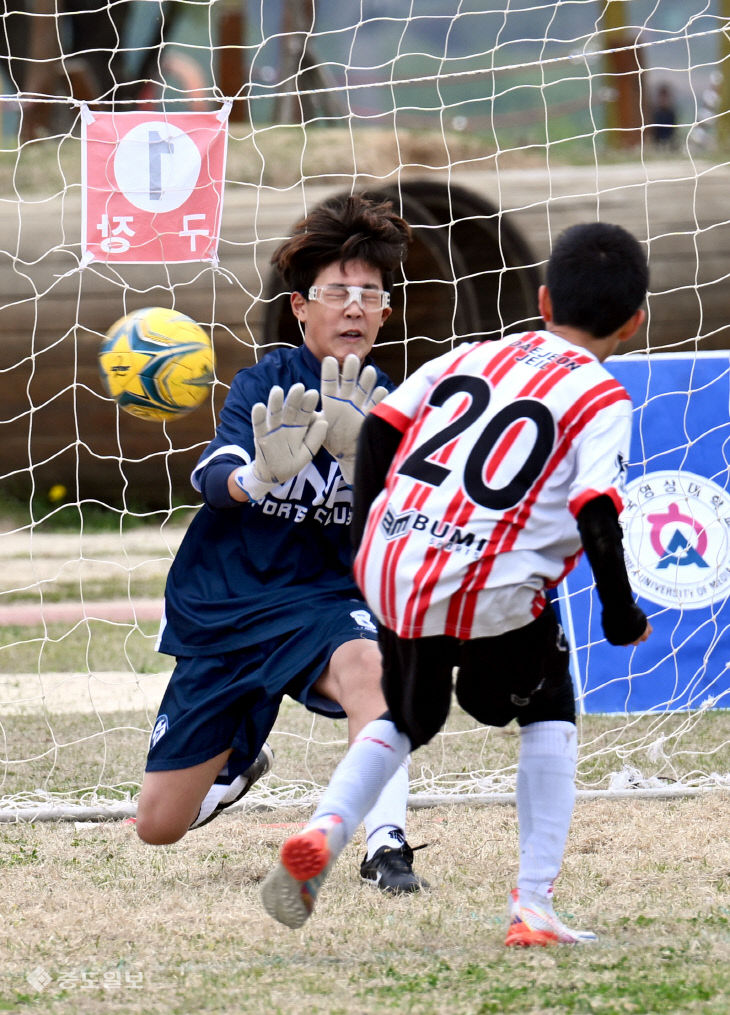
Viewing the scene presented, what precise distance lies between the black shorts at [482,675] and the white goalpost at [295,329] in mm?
1728

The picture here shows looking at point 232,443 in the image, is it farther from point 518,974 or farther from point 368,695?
point 518,974

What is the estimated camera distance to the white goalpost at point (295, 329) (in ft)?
16.4

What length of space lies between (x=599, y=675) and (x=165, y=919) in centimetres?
275

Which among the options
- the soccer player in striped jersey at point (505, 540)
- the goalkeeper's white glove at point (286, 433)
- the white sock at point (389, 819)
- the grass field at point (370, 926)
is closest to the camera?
the grass field at point (370, 926)

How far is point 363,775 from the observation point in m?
2.70

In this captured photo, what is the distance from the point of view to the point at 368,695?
3283 millimetres

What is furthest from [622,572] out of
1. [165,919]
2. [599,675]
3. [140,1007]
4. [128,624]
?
[128,624]

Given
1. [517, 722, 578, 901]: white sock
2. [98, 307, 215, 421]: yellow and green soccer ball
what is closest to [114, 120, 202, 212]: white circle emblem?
[98, 307, 215, 421]: yellow and green soccer ball

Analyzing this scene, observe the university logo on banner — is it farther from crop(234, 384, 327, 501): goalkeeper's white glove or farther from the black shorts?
the black shorts

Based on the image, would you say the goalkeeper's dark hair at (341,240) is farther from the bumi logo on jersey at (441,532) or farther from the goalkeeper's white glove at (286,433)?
the bumi logo on jersey at (441,532)

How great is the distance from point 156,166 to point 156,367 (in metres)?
0.86

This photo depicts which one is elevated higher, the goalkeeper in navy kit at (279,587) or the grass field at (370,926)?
the goalkeeper in navy kit at (279,587)

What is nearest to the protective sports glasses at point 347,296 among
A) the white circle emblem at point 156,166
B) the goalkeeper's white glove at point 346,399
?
the goalkeeper's white glove at point 346,399

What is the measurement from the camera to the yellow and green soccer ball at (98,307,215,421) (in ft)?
15.3
